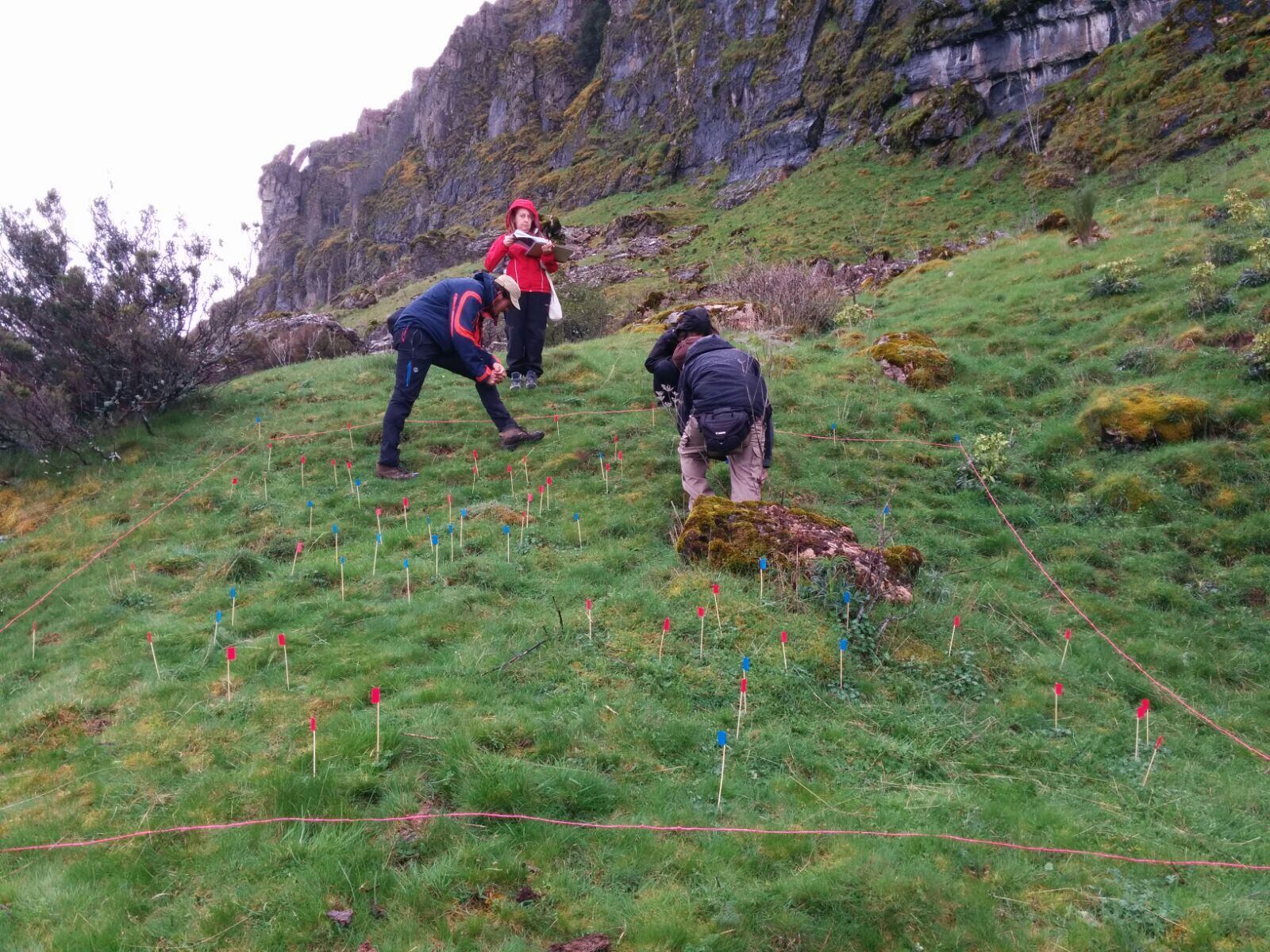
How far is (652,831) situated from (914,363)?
9.30m

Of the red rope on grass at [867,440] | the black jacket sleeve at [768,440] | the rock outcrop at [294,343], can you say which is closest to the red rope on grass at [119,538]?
the black jacket sleeve at [768,440]

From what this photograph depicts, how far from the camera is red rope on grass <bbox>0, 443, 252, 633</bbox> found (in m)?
6.93

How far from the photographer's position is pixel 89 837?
12.3ft

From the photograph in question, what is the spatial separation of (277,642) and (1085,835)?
5.06m

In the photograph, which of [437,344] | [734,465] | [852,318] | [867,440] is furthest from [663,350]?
[852,318]

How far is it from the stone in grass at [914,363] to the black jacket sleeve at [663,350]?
4305 mm

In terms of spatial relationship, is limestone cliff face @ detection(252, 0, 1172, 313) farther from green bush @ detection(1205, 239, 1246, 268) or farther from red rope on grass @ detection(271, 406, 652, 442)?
red rope on grass @ detection(271, 406, 652, 442)

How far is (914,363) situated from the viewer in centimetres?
1140

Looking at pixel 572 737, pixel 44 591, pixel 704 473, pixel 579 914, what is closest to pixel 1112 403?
pixel 704 473

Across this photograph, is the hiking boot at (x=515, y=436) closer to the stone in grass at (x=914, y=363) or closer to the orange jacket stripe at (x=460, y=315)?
the orange jacket stripe at (x=460, y=315)

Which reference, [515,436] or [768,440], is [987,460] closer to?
[768,440]

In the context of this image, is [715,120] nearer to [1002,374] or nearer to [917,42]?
[917,42]

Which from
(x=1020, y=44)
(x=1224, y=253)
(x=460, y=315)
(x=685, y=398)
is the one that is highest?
(x=1020, y=44)

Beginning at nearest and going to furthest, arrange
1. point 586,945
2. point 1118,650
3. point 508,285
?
point 586,945 → point 1118,650 → point 508,285
